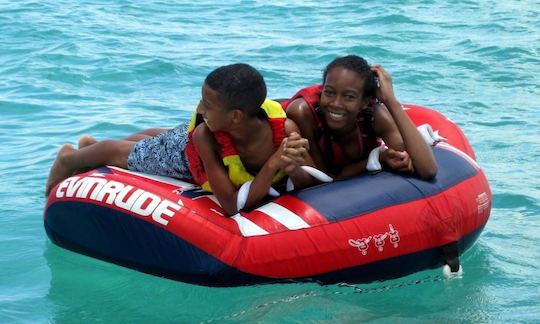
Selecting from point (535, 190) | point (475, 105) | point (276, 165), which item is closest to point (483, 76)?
point (475, 105)

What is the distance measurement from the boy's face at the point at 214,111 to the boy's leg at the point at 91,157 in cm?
89

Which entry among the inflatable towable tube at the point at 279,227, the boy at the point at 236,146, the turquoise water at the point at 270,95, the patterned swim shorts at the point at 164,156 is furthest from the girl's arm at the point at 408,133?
the patterned swim shorts at the point at 164,156

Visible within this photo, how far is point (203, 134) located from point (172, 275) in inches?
29.0

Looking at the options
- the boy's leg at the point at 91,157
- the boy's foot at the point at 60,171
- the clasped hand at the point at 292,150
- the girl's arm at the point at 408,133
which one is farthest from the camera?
the boy's foot at the point at 60,171


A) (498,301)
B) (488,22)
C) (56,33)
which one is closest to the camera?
(498,301)

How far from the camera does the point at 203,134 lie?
4.57 m

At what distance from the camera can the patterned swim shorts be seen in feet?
16.3

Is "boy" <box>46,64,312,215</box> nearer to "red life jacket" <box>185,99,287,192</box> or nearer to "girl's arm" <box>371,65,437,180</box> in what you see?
"red life jacket" <box>185,99,287,192</box>

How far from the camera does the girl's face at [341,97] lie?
4578 mm

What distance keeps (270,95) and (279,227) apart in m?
4.82

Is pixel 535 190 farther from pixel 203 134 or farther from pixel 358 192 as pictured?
pixel 203 134

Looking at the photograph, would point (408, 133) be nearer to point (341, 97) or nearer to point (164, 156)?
point (341, 97)

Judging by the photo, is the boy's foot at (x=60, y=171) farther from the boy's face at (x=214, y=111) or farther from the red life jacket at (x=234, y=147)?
the boy's face at (x=214, y=111)

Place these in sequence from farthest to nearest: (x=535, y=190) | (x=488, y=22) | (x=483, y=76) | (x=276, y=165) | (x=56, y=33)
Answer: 1. (x=488, y=22)
2. (x=56, y=33)
3. (x=483, y=76)
4. (x=535, y=190)
5. (x=276, y=165)
